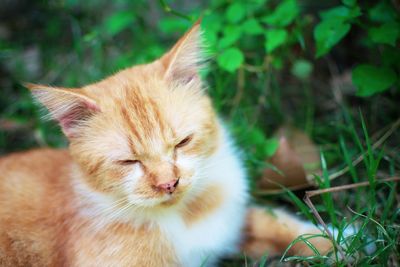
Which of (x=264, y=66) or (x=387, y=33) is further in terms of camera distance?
(x=264, y=66)

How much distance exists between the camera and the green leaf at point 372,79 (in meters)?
2.26

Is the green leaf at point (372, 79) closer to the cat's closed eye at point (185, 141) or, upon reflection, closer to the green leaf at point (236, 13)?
the green leaf at point (236, 13)

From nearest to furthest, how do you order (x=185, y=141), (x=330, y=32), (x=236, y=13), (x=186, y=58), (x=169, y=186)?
1. (x=169, y=186)
2. (x=185, y=141)
3. (x=186, y=58)
4. (x=330, y=32)
5. (x=236, y=13)

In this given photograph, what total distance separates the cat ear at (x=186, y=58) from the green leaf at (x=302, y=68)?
1102mm

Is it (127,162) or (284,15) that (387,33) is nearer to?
(284,15)

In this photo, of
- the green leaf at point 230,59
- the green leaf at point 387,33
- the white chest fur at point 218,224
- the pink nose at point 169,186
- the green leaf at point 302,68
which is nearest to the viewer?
the pink nose at point 169,186

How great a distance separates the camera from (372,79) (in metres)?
2.29

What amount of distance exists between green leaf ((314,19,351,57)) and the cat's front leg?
82 centimetres

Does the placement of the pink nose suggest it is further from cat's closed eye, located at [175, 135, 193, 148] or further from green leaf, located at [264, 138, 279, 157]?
green leaf, located at [264, 138, 279, 157]

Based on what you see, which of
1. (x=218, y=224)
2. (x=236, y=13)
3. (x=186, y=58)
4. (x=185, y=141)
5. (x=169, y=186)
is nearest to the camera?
(x=169, y=186)

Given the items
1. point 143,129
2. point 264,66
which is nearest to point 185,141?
point 143,129

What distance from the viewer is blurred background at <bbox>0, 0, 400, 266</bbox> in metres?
2.31

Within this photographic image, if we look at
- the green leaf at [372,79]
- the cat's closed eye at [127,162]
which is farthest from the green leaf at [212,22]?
the cat's closed eye at [127,162]

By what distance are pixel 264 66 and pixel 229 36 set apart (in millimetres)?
434
